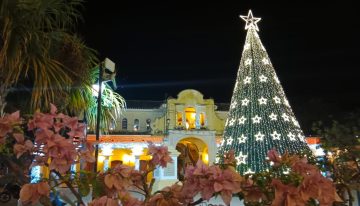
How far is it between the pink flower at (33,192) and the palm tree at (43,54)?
4.50 m

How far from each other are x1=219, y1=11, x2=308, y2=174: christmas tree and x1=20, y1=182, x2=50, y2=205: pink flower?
11175 millimetres

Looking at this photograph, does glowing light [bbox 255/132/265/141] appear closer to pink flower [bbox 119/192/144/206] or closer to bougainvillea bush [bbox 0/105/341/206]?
bougainvillea bush [bbox 0/105/341/206]

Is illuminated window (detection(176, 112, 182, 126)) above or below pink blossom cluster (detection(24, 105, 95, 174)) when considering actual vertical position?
above

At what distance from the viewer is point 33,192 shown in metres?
1.95

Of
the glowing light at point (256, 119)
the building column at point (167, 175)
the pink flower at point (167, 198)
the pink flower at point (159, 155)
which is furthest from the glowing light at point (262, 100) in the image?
the pink flower at point (167, 198)

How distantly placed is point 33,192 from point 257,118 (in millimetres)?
12140

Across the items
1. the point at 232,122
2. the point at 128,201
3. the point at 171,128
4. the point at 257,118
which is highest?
the point at 257,118

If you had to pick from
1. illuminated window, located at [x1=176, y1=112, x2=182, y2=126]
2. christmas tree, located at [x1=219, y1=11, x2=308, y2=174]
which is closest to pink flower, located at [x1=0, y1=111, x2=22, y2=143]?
christmas tree, located at [x1=219, y1=11, x2=308, y2=174]

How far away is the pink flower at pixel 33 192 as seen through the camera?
6.32 ft

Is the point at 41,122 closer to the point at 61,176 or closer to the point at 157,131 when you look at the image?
the point at 61,176

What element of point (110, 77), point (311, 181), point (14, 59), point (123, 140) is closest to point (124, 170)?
point (311, 181)

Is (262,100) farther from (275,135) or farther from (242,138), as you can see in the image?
(242,138)

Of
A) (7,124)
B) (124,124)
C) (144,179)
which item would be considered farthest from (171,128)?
(7,124)

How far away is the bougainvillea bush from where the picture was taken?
71.6 inches
